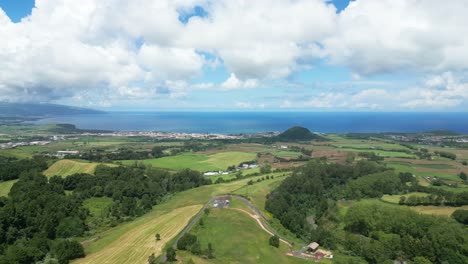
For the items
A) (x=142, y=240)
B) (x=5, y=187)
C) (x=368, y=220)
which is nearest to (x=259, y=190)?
(x=368, y=220)

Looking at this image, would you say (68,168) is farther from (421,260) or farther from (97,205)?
(421,260)

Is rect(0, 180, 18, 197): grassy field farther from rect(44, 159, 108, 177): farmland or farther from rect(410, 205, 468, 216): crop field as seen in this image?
rect(410, 205, 468, 216): crop field

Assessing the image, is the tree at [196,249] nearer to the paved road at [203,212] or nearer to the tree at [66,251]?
the paved road at [203,212]

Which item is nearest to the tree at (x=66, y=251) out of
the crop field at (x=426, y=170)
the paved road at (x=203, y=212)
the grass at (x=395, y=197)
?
the paved road at (x=203, y=212)

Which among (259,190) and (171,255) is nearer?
(171,255)

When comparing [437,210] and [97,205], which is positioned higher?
[437,210]

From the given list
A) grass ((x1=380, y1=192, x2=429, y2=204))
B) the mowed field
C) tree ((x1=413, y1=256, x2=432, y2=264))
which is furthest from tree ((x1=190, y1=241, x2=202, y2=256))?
grass ((x1=380, y1=192, x2=429, y2=204))

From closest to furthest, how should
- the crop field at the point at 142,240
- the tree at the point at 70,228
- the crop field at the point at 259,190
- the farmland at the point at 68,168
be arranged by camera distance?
the crop field at the point at 142,240 < the tree at the point at 70,228 < the crop field at the point at 259,190 < the farmland at the point at 68,168
